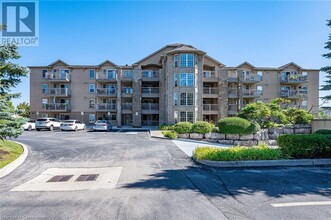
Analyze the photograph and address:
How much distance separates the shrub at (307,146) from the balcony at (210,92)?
20.0 metres

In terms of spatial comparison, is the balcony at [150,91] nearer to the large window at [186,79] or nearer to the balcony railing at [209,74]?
the large window at [186,79]

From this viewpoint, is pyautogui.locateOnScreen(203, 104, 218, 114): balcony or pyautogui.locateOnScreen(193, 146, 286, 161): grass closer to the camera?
pyautogui.locateOnScreen(193, 146, 286, 161): grass

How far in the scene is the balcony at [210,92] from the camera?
2805 cm

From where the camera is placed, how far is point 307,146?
806 centimetres

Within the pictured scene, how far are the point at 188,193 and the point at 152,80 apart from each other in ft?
85.2

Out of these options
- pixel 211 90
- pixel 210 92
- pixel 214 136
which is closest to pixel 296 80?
pixel 211 90

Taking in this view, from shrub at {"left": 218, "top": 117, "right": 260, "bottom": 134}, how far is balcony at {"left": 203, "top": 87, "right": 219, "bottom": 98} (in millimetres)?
12376

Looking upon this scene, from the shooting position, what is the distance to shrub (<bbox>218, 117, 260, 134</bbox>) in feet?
51.1

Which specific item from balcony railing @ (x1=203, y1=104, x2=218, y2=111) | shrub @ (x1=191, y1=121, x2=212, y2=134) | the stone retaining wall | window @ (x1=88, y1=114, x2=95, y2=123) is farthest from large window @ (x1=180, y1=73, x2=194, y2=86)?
window @ (x1=88, y1=114, x2=95, y2=123)

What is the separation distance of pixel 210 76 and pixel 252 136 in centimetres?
1524

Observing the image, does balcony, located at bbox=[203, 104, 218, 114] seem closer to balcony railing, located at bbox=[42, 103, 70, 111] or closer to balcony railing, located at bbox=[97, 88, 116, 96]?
balcony railing, located at bbox=[97, 88, 116, 96]

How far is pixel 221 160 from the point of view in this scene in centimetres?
763

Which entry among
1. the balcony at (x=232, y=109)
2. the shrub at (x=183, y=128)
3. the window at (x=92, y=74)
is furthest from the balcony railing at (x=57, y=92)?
the balcony at (x=232, y=109)

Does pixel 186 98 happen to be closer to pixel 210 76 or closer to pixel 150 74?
pixel 210 76
